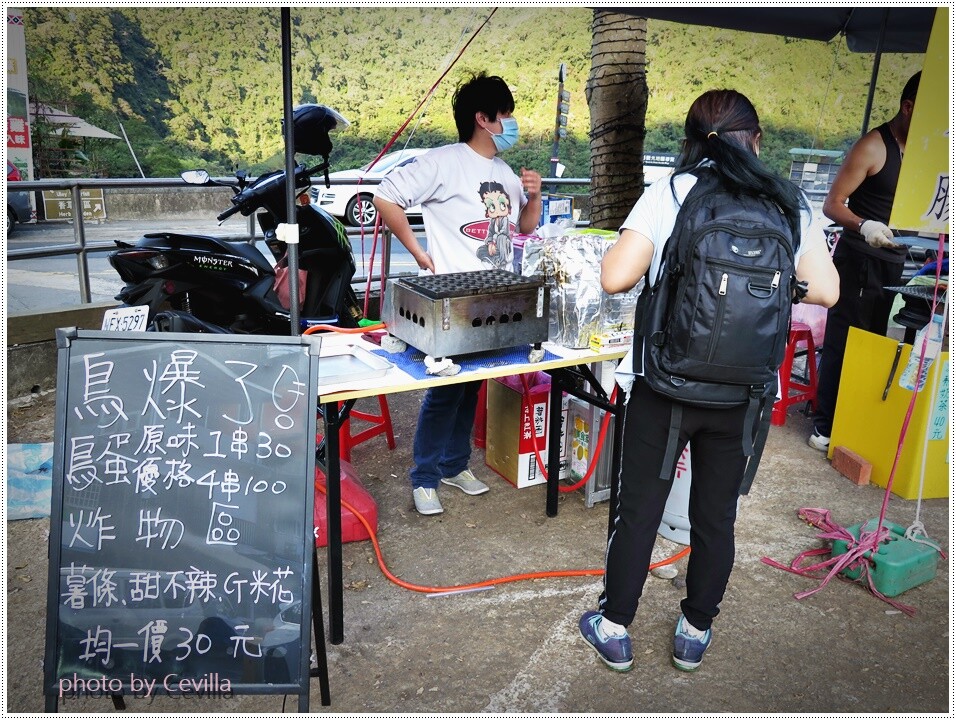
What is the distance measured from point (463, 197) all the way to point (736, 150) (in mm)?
1374

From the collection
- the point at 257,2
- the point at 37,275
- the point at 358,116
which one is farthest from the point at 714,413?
the point at 358,116

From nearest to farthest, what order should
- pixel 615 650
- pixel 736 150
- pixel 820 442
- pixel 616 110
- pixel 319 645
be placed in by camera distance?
pixel 736 150 < pixel 319 645 < pixel 615 650 < pixel 820 442 < pixel 616 110

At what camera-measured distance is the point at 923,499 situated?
3.70 m

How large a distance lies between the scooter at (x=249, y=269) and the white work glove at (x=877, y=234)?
2963 millimetres

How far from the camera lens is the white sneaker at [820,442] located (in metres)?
4.23

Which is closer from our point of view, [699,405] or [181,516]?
[181,516]

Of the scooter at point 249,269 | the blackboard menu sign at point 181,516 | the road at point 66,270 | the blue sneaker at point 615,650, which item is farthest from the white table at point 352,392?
the road at point 66,270

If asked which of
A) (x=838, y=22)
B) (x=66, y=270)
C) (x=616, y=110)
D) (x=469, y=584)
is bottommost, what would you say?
(x=469, y=584)

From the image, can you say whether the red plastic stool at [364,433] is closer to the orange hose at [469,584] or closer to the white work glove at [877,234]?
the orange hose at [469,584]

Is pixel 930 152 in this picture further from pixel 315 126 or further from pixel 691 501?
pixel 315 126

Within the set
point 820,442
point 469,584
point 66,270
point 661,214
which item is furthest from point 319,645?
point 66,270

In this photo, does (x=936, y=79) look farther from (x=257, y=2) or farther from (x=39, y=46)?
(x=39, y=46)

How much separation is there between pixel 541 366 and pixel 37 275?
8388 millimetres

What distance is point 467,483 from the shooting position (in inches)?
143
